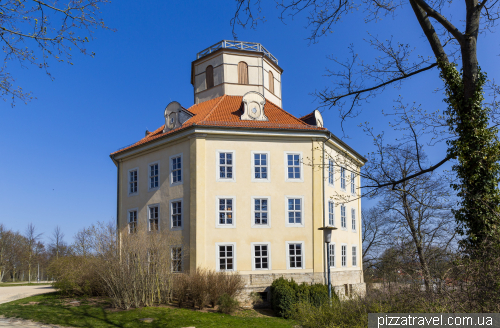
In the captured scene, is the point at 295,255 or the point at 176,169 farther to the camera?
the point at 176,169

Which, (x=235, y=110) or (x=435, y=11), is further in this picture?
(x=235, y=110)

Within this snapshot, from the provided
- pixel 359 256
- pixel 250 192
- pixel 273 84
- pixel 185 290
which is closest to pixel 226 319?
pixel 185 290

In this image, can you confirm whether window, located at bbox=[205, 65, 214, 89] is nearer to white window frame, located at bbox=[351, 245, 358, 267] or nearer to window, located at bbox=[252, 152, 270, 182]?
window, located at bbox=[252, 152, 270, 182]

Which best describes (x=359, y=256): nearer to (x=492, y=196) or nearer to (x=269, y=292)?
(x=269, y=292)

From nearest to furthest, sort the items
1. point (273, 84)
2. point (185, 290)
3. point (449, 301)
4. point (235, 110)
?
point (449, 301), point (185, 290), point (235, 110), point (273, 84)

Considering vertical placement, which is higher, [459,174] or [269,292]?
[459,174]

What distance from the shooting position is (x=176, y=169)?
25.2 metres

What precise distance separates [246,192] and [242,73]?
36.1 ft

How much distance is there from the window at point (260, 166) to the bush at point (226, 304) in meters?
7.61

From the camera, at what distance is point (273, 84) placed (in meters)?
33.0

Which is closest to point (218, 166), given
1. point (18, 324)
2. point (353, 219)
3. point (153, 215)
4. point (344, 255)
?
point (153, 215)

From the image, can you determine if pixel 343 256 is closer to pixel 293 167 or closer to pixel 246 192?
pixel 293 167

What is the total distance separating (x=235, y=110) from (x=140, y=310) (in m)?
14.3

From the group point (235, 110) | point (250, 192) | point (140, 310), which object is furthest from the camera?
point (235, 110)
